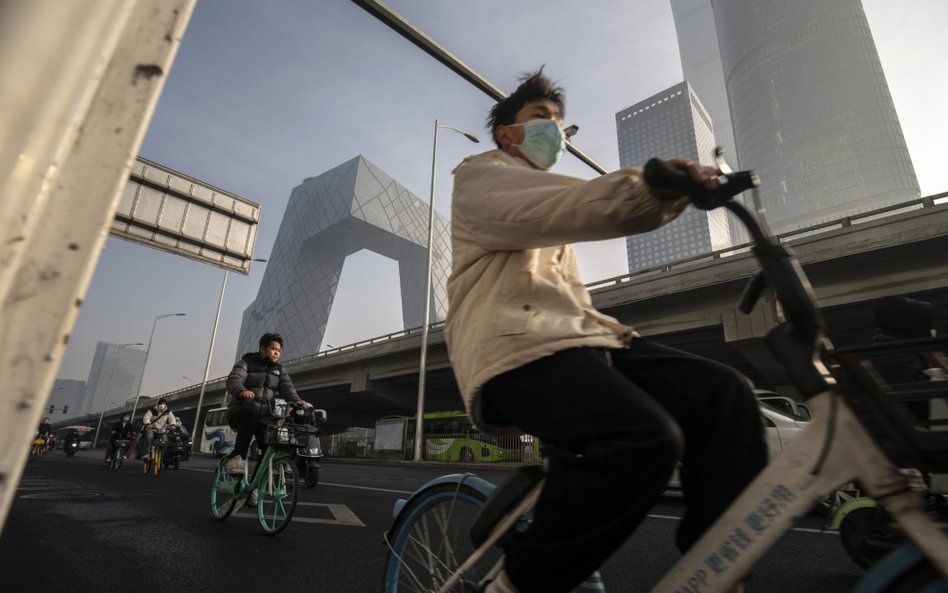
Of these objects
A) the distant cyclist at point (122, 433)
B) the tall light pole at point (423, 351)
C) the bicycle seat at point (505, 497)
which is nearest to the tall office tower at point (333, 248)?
the tall light pole at point (423, 351)

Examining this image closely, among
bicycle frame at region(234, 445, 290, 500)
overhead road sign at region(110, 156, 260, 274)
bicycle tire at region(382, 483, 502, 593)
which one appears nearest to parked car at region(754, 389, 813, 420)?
bicycle frame at region(234, 445, 290, 500)

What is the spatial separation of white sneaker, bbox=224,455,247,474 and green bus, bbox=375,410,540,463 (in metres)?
12.1

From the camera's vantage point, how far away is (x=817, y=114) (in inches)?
3674

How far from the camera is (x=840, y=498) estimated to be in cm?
429

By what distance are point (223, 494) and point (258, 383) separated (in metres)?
1.08

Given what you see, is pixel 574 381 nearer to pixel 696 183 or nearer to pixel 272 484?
pixel 696 183

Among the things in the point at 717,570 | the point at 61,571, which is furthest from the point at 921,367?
the point at 61,571

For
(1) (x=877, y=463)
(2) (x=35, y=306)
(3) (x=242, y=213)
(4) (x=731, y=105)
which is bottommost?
(1) (x=877, y=463)

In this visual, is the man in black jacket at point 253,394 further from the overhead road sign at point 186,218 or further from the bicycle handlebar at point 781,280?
the bicycle handlebar at point 781,280

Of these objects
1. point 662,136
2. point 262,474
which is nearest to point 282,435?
point 262,474

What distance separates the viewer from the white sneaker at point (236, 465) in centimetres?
464

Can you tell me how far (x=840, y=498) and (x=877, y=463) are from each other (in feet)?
14.0

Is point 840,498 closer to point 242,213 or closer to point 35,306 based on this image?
point 35,306

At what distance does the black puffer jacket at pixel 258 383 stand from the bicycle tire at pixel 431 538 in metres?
3.43
